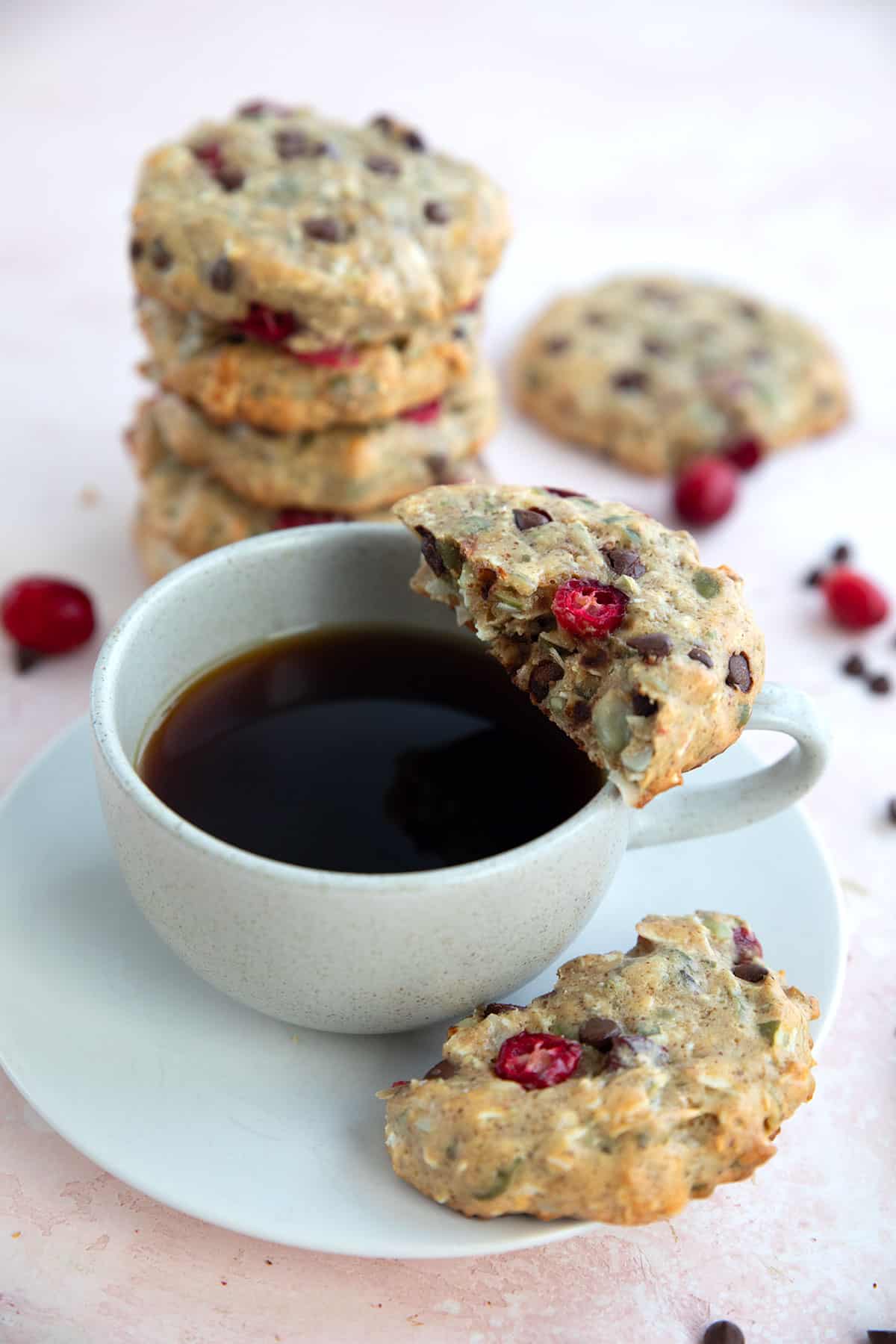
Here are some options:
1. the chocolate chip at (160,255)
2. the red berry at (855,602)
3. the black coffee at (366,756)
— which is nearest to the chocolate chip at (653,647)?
the black coffee at (366,756)

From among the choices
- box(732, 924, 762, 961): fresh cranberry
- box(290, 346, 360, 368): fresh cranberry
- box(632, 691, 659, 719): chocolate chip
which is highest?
box(632, 691, 659, 719): chocolate chip

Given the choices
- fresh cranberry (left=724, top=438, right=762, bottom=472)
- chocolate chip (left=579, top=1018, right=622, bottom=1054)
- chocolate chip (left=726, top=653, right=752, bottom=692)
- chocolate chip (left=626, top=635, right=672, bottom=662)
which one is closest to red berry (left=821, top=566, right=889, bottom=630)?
fresh cranberry (left=724, top=438, right=762, bottom=472)

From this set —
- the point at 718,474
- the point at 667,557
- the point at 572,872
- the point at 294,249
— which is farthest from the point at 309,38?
the point at 572,872

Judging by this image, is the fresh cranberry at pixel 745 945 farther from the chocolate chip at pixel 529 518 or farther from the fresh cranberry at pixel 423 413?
the fresh cranberry at pixel 423 413

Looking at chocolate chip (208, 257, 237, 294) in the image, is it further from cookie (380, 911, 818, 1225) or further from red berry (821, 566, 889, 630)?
red berry (821, 566, 889, 630)

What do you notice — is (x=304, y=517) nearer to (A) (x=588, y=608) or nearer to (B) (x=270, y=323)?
(B) (x=270, y=323)

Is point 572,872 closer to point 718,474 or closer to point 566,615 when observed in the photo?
point 566,615
